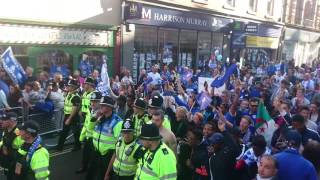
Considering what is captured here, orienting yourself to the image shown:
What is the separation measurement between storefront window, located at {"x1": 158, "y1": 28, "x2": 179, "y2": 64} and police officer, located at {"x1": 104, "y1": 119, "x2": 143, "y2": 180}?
600 inches

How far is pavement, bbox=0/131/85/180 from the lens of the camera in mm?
8023

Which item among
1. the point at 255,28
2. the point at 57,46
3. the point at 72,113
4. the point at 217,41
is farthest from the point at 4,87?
the point at 255,28

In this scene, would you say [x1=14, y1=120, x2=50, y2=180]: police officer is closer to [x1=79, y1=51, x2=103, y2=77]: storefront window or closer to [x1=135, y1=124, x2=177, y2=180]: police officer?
[x1=135, y1=124, x2=177, y2=180]: police officer

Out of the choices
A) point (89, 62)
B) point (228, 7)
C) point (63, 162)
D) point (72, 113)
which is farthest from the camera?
point (228, 7)

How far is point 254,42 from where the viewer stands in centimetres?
2917

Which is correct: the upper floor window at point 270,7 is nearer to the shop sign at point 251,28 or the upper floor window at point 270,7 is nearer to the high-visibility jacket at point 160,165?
the shop sign at point 251,28

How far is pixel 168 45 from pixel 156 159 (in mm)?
17092

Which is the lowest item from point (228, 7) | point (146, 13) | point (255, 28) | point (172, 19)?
point (255, 28)

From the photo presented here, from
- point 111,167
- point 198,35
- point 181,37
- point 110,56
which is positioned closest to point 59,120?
point 111,167

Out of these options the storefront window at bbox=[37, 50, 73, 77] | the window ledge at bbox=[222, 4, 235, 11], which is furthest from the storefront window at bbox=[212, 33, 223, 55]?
the storefront window at bbox=[37, 50, 73, 77]

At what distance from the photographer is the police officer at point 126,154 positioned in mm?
5562

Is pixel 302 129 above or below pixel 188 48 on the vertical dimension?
below

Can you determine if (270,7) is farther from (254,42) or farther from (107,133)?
(107,133)

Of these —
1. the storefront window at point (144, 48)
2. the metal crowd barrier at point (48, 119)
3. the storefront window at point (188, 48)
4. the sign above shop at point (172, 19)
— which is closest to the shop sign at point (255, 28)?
the sign above shop at point (172, 19)
